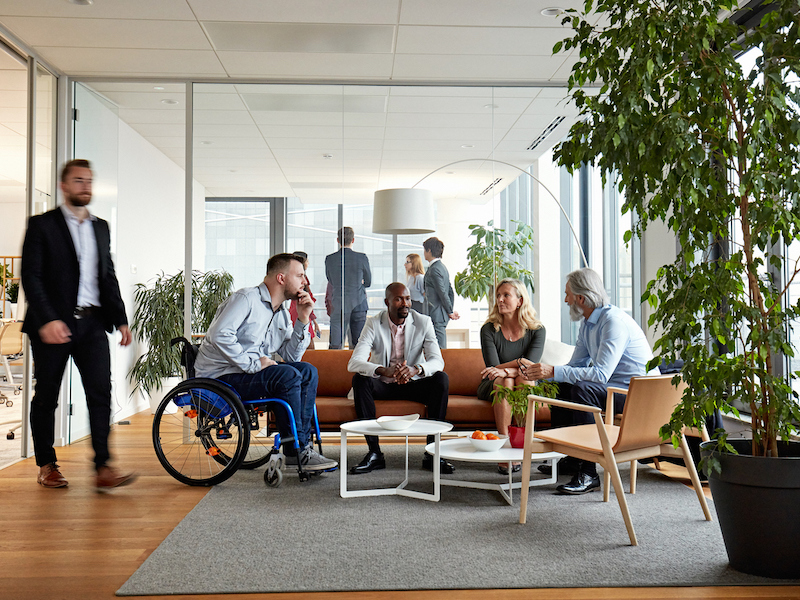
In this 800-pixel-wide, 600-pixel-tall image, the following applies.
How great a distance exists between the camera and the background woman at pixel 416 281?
200 inches

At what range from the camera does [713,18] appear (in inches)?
87.0

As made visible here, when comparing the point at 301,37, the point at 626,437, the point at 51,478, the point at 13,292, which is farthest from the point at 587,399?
the point at 13,292

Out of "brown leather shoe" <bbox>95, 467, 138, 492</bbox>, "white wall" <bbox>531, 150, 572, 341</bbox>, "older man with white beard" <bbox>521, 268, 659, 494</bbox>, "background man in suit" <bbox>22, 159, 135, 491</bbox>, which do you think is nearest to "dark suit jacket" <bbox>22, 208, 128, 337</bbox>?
"background man in suit" <bbox>22, 159, 135, 491</bbox>

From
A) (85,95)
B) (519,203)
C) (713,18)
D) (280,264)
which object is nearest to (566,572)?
(713,18)

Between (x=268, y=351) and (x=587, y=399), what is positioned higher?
(x=268, y=351)

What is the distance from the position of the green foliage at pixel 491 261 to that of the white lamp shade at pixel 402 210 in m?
0.47

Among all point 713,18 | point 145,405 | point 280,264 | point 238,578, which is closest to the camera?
point 713,18

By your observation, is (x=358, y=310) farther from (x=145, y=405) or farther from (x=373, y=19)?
(x=145, y=405)

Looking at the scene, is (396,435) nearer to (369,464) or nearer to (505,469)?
(369,464)

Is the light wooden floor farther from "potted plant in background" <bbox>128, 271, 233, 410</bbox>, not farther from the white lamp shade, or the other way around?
the white lamp shade

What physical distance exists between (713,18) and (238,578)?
246cm

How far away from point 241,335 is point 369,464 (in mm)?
1066

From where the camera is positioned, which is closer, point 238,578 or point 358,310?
point 238,578

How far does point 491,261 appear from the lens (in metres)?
5.25
